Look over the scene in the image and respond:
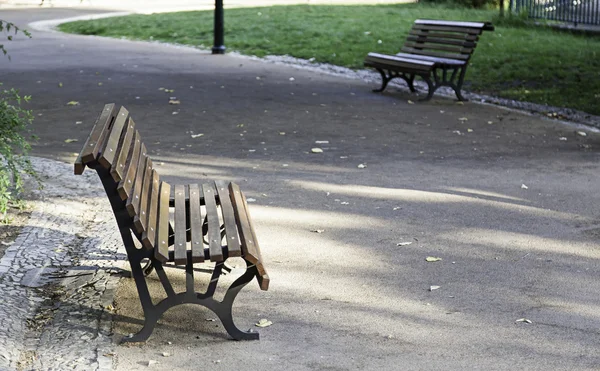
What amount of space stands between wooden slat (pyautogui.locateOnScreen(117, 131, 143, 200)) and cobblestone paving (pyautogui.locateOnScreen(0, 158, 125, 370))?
0.75 metres

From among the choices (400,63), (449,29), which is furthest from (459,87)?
(449,29)

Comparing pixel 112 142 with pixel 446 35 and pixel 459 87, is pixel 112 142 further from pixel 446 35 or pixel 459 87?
pixel 446 35

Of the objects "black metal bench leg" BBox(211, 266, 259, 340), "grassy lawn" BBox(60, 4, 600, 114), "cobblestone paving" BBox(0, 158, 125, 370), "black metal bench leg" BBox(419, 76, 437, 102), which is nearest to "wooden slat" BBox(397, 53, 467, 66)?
"black metal bench leg" BBox(419, 76, 437, 102)

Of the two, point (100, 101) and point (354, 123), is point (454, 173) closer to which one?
point (354, 123)

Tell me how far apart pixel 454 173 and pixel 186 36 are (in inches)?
497

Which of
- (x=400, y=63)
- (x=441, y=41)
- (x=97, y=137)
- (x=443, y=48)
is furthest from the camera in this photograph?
(x=443, y=48)

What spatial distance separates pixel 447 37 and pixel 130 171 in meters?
8.85

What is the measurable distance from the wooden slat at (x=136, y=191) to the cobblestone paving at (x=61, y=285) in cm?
68

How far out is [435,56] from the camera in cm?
1258

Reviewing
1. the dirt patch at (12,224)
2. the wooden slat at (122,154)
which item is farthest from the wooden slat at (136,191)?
the dirt patch at (12,224)

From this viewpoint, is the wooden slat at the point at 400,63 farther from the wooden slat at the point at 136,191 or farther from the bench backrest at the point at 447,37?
the wooden slat at the point at 136,191

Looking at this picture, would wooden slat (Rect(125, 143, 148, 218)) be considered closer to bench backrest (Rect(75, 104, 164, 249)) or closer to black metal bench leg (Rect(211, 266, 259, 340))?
bench backrest (Rect(75, 104, 164, 249))

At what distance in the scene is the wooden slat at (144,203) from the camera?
13.5 feet

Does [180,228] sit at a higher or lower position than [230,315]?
higher
